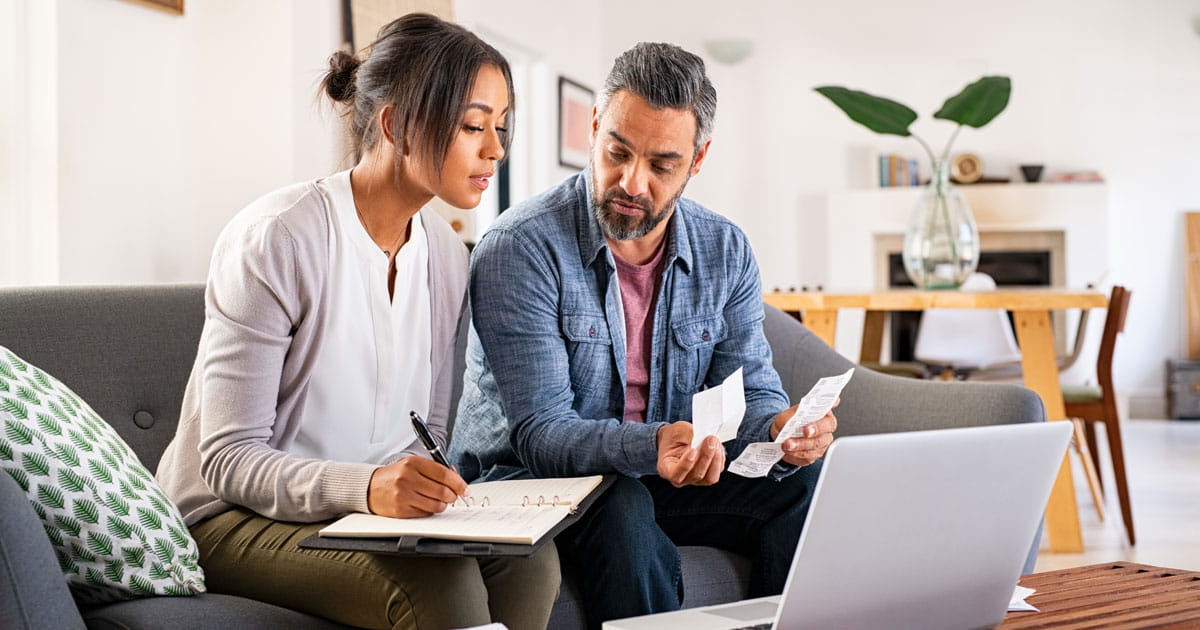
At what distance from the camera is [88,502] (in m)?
1.32

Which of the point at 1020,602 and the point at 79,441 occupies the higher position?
the point at 79,441

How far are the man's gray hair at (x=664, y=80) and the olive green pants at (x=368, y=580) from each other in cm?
74

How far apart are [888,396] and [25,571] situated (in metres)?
1.47

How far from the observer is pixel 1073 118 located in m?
7.35

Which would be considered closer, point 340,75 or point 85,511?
point 85,511

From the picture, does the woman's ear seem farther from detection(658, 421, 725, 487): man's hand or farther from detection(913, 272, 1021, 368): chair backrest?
detection(913, 272, 1021, 368): chair backrest

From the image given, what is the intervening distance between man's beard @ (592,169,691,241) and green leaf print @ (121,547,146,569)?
2.74 feet

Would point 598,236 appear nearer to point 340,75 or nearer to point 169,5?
point 340,75

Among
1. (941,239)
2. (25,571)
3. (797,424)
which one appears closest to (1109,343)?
(941,239)

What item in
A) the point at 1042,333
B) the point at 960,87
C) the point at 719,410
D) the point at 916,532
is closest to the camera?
the point at 916,532

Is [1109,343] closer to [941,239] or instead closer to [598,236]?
[941,239]

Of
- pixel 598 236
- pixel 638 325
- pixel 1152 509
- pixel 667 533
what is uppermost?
pixel 598 236

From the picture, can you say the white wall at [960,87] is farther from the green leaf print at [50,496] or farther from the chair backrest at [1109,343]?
the green leaf print at [50,496]

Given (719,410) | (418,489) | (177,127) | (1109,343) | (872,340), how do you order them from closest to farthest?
(418,489)
(719,410)
(1109,343)
(177,127)
(872,340)
